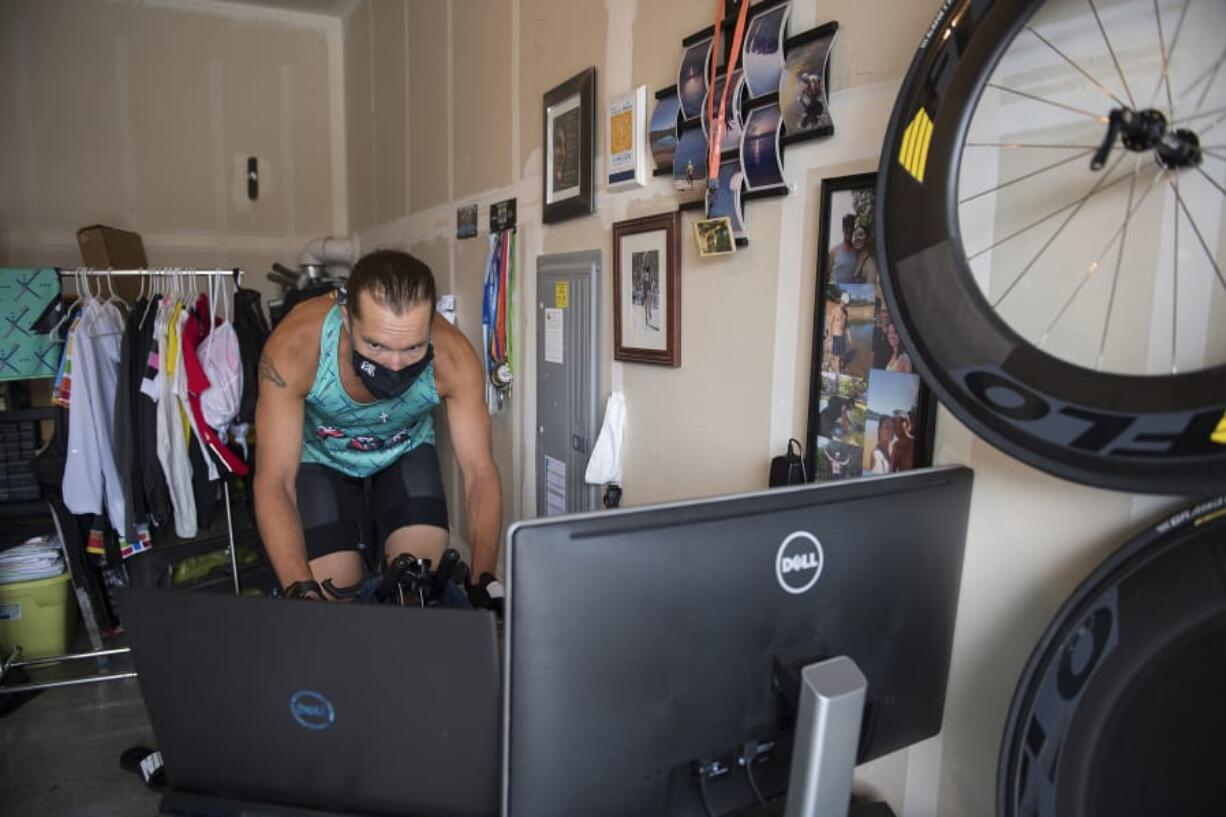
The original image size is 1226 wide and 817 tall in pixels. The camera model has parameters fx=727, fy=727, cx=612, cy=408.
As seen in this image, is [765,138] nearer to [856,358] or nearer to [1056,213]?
[856,358]

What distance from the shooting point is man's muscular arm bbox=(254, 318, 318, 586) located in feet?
5.70

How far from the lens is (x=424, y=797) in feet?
2.91

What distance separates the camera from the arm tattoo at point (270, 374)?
1.92 m

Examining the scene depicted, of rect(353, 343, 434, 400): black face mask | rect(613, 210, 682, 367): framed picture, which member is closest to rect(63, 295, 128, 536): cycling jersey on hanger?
rect(353, 343, 434, 400): black face mask

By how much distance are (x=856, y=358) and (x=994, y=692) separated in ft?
1.94

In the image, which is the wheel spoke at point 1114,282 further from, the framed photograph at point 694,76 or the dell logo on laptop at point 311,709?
the dell logo on laptop at point 311,709

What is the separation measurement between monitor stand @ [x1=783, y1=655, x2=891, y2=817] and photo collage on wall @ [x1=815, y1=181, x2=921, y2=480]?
61 cm

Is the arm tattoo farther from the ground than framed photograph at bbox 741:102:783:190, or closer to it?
closer to it

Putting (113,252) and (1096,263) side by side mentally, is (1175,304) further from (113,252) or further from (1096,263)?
(113,252)

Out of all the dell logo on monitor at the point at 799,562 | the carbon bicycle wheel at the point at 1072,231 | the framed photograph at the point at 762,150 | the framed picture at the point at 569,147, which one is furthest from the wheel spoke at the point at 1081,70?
the framed picture at the point at 569,147

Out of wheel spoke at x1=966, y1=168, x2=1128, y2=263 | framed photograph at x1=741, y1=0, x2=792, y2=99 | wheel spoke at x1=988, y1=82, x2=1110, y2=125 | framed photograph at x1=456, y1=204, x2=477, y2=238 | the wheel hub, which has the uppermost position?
framed photograph at x1=741, y1=0, x2=792, y2=99

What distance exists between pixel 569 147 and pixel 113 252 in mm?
2524

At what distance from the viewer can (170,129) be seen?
4254 mm

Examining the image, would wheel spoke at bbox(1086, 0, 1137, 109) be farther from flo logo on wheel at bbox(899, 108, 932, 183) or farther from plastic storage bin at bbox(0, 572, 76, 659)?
plastic storage bin at bbox(0, 572, 76, 659)
